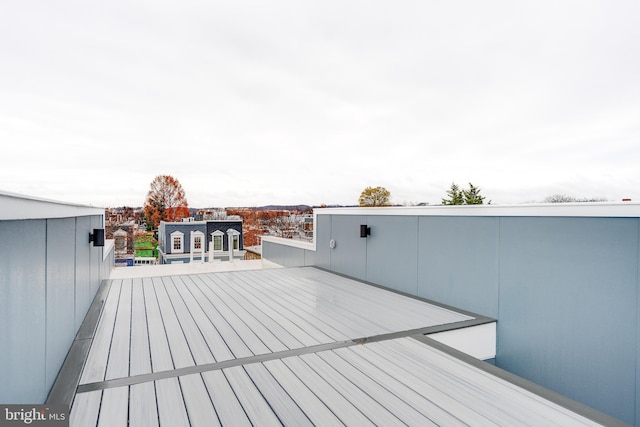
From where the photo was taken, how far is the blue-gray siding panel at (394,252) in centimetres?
351

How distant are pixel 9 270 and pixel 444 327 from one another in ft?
8.09

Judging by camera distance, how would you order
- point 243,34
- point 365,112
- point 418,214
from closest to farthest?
point 418,214
point 243,34
point 365,112

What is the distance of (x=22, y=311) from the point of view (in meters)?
1.17

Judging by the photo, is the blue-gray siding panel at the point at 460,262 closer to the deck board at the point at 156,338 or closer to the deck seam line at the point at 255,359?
the deck seam line at the point at 255,359

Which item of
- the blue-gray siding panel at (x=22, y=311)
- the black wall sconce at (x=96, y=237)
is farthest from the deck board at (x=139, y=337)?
the black wall sconce at (x=96, y=237)

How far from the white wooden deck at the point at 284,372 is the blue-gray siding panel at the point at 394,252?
45 cm

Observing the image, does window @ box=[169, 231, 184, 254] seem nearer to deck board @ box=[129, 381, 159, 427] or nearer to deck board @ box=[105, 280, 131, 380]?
deck board @ box=[105, 280, 131, 380]

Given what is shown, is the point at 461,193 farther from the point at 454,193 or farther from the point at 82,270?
the point at 82,270

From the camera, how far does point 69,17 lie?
5754mm

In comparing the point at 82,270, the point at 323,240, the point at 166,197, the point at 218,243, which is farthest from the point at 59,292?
the point at 166,197

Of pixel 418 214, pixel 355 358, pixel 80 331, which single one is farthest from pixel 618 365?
pixel 80 331

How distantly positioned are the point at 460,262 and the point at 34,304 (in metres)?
2.89

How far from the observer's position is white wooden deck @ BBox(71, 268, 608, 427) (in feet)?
4.60

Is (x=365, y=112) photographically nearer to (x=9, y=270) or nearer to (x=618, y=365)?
(x=618, y=365)
